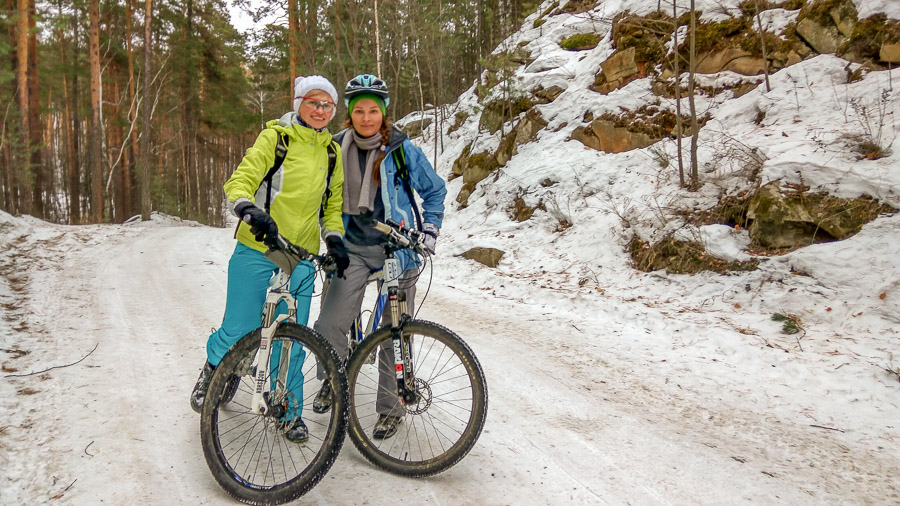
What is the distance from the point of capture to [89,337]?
15.5 feet

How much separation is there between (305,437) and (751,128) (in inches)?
336

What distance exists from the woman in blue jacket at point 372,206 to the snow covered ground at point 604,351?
0.68m

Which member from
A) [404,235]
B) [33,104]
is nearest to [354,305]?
[404,235]

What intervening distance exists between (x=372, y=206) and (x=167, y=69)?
25.2 metres

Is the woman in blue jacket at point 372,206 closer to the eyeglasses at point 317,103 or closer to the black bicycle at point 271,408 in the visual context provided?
the eyeglasses at point 317,103

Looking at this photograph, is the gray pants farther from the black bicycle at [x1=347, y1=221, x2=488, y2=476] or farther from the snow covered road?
the snow covered road

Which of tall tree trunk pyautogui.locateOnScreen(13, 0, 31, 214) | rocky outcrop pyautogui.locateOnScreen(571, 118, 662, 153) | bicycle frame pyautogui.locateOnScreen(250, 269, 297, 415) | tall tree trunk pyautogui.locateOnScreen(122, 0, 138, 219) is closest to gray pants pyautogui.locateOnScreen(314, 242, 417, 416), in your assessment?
bicycle frame pyautogui.locateOnScreen(250, 269, 297, 415)

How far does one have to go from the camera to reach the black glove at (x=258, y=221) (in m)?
2.25

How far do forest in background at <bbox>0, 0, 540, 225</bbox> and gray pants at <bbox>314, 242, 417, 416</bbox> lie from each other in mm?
13949

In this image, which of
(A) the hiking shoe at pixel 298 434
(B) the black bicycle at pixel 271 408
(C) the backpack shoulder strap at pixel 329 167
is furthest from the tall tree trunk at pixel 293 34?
(A) the hiking shoe at pixel 298 434

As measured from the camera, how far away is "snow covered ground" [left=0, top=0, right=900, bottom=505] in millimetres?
2631

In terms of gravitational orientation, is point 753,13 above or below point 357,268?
above

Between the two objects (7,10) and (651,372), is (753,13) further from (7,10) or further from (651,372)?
(7,10)

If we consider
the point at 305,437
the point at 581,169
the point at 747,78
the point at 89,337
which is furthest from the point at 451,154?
the point at 305,437
